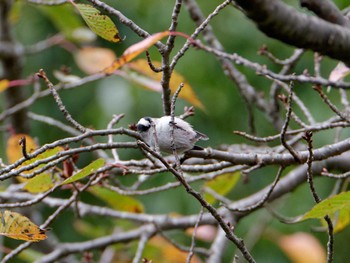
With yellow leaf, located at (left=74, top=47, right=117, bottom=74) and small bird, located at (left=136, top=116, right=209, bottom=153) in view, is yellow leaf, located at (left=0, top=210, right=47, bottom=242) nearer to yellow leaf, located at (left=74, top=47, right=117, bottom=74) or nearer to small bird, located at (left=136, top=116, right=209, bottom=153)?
small bird, located at (left=136, top=116, right=209, bottom=153)

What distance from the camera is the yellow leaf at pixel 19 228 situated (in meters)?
1.53

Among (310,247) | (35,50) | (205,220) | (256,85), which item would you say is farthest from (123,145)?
(256,85)

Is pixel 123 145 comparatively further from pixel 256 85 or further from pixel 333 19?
pixel 256 85

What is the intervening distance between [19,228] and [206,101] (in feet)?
14.0

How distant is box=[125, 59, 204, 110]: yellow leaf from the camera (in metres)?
2.24

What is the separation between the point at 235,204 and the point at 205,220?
0.13 metres

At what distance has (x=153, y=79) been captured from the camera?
242 cm

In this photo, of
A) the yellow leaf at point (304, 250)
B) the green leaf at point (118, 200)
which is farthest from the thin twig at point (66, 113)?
the yellow leaf at point (304, 250)

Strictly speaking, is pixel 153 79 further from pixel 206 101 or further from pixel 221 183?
pixel 206 101

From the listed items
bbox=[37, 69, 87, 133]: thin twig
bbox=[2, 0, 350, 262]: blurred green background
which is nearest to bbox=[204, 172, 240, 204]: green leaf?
bbox=[37, 69, 87, 133]: thin twig

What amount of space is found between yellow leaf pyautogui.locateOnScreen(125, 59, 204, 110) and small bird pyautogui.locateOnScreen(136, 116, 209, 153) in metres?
0.57

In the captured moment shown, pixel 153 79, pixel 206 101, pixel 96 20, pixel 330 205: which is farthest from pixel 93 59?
pixel 206 101

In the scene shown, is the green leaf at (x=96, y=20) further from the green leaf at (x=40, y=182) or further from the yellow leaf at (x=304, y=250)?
the yellow leaf at (x=304, y=250)

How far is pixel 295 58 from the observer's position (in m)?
2.28
